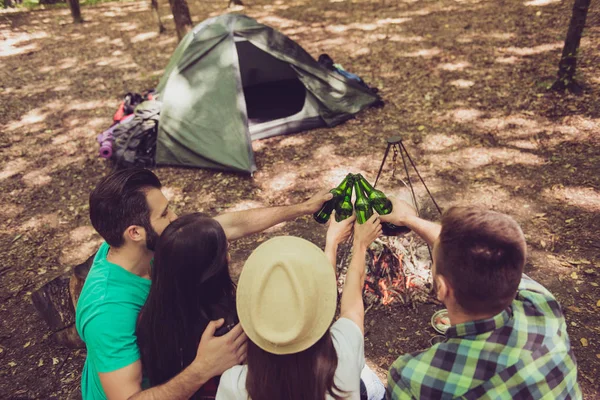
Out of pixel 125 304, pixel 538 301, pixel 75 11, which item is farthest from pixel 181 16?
pixel 538 301

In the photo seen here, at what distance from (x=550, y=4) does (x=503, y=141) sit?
568 centimetres

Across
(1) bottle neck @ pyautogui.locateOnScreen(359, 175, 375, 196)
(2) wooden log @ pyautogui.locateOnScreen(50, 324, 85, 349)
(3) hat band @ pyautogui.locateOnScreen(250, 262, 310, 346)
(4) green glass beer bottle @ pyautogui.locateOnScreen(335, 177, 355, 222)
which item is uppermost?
(3) hat band @ pyautogui.locateOnScreen(250, 262, 310, 346)

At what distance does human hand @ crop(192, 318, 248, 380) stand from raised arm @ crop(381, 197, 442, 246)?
1.22 meters

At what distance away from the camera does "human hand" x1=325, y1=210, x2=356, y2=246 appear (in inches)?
99.0

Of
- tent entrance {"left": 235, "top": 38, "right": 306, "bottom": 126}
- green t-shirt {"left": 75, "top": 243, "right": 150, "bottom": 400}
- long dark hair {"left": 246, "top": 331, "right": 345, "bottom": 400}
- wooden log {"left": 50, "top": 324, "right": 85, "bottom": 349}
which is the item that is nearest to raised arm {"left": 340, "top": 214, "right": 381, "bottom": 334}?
long dark hair {"left": 246, "top": 331, "right": 345, "bottom": 400}

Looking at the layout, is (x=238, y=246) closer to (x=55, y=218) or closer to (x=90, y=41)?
(x=55, y=218)

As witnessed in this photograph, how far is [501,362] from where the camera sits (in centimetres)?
153

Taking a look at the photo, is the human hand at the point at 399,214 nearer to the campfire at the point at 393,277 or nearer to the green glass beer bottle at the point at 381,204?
the green glass beer bottle at the point at 381,204

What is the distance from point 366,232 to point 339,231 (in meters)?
0.17

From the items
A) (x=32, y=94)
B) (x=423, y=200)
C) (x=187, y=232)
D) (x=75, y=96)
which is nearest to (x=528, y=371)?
(x=187, y=232)

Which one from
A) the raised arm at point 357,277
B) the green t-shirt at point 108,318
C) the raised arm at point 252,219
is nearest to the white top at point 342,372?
the raised arm at point 357,277

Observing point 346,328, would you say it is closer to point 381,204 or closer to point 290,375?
point 290,375

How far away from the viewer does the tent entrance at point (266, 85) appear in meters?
7.18

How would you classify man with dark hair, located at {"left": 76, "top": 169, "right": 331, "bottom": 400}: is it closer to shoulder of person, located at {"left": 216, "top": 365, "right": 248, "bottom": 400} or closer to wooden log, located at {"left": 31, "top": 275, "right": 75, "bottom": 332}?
shoulder of person, located at {"left": 216, "top": 365, "right": 248, "bottom": 400}
